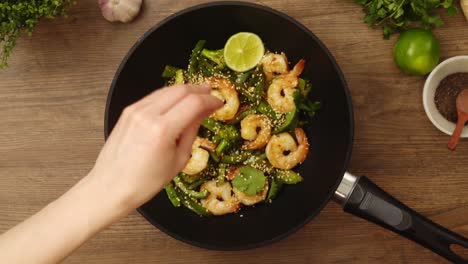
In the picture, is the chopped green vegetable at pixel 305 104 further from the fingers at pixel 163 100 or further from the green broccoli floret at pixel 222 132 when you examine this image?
the fingers at pixel 163 100

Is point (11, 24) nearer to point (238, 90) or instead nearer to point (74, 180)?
point (74, 180)

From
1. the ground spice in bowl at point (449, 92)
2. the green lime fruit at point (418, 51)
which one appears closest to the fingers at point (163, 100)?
the green lime fruit at point (418, 51)

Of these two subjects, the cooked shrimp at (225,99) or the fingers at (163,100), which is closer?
the fingers at (163,100)

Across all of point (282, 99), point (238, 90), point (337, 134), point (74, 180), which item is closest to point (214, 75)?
point (238, 90)

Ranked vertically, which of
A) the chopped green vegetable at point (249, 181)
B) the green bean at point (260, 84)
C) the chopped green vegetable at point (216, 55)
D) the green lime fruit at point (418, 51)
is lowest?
the chopped green vegetable at point (249, 181)

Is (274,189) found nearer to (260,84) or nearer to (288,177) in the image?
(288,177)

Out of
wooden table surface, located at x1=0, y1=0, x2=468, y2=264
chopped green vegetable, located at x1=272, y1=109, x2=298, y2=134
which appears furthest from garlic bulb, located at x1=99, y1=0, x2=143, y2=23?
chopped green vegetable, located at x1=272, y1=109, x2=298, y2=134

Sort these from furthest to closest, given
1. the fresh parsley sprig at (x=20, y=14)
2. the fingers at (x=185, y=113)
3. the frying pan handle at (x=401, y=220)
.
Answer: the fresh parsley sprig at (x=20, y=14) → the frying pan handle at (x=401, y=220) → the fingers at (x=185, y=113)
